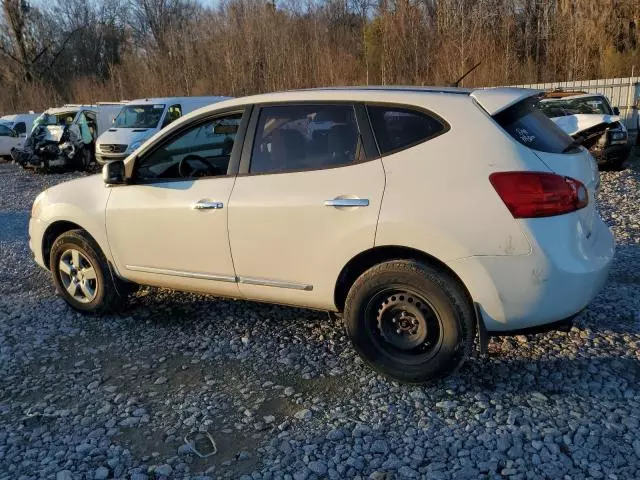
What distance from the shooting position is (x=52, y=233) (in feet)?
17.2

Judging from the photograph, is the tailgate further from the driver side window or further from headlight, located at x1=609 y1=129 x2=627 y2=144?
headlight, located at x1=609 y1=129 x2=627 y2=144

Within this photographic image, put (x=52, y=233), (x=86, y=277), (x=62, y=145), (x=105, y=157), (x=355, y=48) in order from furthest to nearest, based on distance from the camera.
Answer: (x=355, y=48), (x=62, y=145), (x=105, y=157), (x=52, y=233), (x=86, y=277)

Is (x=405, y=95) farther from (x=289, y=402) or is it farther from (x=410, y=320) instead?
(x=289, y=402)

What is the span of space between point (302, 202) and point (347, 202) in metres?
0.32

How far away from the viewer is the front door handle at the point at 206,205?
13.4ft

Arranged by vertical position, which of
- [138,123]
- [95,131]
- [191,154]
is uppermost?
[138,123]

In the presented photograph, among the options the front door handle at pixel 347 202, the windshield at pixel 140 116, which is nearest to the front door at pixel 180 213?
the front door handle at pixel 347 202

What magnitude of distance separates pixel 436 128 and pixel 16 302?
4.35m

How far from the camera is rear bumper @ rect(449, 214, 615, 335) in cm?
321

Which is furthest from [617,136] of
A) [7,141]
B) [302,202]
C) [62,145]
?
[7,141]

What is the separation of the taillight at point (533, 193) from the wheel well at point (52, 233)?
3.62 metres

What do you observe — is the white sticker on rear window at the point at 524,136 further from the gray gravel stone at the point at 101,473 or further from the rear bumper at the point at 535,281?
the gray gravel stone at the point at 101,473

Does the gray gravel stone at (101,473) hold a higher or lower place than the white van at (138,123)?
lower

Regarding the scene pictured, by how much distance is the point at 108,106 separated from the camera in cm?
1989
